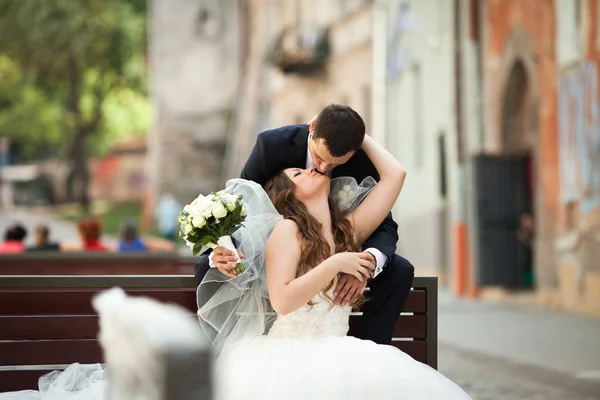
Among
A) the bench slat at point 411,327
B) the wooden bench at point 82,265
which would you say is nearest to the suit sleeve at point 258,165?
the bench slat at point 411,327

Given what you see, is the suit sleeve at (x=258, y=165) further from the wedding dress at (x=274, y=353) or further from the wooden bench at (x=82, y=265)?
the wooden bench at (x=82, y=265)

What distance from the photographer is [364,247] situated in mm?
4746

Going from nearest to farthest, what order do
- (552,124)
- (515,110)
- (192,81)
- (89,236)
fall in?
(89,236), (552,124), (515,110), (192,81)

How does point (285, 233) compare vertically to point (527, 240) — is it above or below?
above

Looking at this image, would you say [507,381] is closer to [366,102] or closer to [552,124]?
[552,124]

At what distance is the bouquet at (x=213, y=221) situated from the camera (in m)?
4.47

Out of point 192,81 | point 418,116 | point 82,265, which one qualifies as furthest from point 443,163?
point 192,81

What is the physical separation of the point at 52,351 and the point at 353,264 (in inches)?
59.4

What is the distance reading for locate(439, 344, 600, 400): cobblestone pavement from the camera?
842 centimetres

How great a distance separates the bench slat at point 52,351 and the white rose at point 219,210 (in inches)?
40.8

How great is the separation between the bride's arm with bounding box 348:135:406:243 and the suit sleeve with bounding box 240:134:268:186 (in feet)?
1.33

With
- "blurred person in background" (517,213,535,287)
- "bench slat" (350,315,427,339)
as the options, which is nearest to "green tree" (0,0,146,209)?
"blurred person in background" (517,213,535,287)

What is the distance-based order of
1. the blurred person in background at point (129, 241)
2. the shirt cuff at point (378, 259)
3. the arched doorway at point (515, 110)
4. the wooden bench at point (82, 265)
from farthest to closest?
the arched doorway at point (515, 110)
the blurred person in background at point (129, 241)
the wooden bench at point (82, 265)
the shirt cuff at point (378, 259)

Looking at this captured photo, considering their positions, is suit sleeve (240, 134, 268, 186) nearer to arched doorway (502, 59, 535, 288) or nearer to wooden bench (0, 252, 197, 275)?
wooden bench (0, 252, 197, 275)
